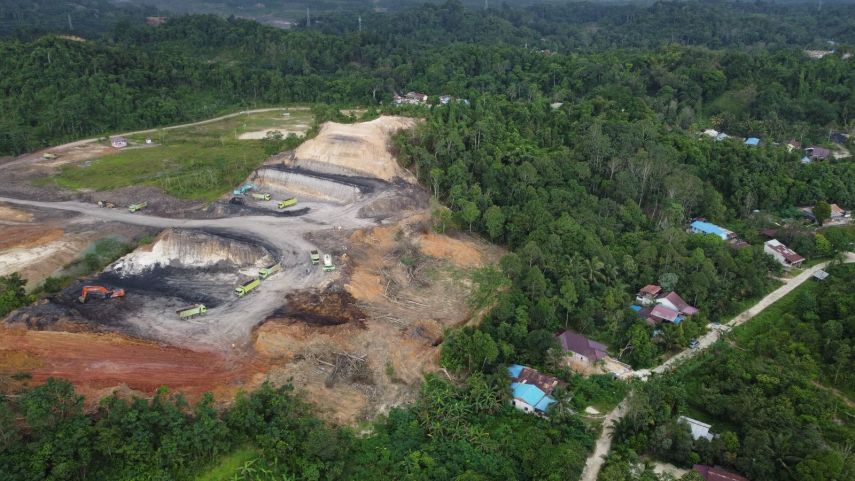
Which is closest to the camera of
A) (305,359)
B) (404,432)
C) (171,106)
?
(404,432)

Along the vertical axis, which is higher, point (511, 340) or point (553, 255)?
point (553, 255)

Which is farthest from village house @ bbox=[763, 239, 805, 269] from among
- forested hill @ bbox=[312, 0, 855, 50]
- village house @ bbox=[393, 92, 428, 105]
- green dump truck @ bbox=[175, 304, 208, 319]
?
forested hill @ bbox=[312, 0, 855, 50]

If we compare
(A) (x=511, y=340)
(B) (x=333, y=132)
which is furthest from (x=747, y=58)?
(A) (x=511, y=340)

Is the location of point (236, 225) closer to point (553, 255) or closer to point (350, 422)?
A: point (350, 422)

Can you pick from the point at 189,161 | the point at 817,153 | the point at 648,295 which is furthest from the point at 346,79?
the point at 648,295

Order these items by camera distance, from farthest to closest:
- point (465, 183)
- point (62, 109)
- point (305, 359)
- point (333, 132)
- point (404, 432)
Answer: point (62, 109)
point (333, 132)
point (465, 183)
point (305, 359)
point (404, 432)

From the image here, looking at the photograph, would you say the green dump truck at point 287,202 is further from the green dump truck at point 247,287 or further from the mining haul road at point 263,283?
the green dump truck at point 247,287

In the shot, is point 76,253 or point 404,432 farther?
point 76,253

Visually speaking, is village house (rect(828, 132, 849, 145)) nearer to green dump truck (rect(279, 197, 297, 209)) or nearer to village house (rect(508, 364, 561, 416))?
village house (rect(508, 364, 561, 416))
